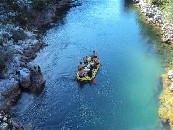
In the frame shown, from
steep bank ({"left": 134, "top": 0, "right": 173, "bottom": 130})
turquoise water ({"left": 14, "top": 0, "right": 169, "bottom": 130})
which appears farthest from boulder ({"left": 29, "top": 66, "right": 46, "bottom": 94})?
steep bank ({"left": 134, "top": 0, "right": 173, "bottom": 130})

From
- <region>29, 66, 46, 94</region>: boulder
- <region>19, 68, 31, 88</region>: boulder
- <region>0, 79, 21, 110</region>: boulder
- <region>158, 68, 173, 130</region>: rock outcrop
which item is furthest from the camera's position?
<region>29, 66, 46, 94</region>: boulder

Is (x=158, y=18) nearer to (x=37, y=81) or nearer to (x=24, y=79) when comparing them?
(x=37, y=81)

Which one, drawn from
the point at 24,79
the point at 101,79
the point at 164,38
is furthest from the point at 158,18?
the point at 24,79

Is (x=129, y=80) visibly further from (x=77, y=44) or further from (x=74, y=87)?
(x=77, y=44)

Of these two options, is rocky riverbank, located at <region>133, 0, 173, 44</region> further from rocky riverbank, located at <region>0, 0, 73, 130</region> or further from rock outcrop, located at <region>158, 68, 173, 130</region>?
rocky riverbank, located at <region>0, 0, 73, 130</region>

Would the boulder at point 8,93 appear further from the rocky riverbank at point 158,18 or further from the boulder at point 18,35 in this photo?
the rocky riverbank at point 158,18
